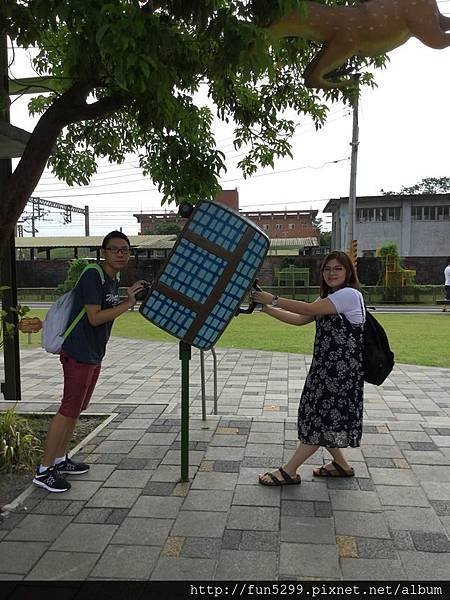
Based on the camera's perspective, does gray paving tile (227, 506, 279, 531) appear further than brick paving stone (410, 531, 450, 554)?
Yes

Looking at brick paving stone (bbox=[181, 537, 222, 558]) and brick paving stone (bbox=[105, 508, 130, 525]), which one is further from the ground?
brick paving stone (bbox=[181, 537, 222, 558])

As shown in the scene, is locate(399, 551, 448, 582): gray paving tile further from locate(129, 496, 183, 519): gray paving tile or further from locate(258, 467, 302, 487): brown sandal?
locate(129, 496, 183, 519): gray paving tile


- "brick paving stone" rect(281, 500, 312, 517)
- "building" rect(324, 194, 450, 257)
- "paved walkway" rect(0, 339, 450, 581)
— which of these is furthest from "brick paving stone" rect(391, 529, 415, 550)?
"building" rect(324, 194, 450, 257)

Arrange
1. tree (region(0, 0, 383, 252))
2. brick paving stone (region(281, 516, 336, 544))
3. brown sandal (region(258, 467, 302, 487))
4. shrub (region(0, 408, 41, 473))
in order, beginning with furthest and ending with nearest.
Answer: shrub (region(0, 408, 41, 473)) → brown sandal (region(258, 467, 302, 487)) → brick paving stone (region(281, 516, 336, 544)) → tree (region(0, 0, 383, 252))

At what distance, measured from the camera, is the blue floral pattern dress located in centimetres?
321

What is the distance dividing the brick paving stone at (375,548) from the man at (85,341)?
1.82 m

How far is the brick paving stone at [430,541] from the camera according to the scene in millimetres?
2641

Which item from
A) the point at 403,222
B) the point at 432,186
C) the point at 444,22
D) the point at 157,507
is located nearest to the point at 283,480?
the point at 157,507

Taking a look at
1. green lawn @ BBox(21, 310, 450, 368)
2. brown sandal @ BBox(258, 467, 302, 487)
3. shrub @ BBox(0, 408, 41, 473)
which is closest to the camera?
brown sandal @ BBox(258, 467, 302, 487)

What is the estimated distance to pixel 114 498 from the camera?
10.6 feet

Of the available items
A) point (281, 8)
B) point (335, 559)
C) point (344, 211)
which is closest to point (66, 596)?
point (335, 559)

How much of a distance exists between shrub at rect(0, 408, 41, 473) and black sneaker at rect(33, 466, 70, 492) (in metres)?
0.40

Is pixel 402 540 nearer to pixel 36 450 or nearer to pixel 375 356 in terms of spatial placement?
pixel 375 356

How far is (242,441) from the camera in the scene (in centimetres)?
425
